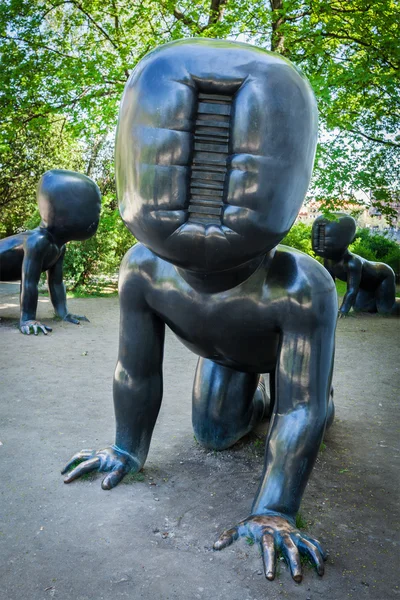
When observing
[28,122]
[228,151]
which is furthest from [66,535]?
[28,122]

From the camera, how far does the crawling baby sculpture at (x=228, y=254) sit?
179cm

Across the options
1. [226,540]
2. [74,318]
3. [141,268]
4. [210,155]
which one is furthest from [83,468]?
[74,318]

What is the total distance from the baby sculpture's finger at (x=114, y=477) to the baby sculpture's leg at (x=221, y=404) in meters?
0.54

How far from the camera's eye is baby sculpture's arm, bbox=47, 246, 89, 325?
7.47 metres

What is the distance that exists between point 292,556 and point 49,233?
18.4 ft

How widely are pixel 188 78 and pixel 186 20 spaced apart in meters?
10.3

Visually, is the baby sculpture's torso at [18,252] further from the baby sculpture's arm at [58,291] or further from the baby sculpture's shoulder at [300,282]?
the baby sculpture's shoulder at [300,282]

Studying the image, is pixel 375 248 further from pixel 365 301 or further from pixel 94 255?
pixel 94 255

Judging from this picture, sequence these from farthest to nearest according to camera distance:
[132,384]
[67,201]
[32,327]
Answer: [32,327]
[67,201]
[132,384]

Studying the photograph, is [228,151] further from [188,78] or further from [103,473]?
[103,473]

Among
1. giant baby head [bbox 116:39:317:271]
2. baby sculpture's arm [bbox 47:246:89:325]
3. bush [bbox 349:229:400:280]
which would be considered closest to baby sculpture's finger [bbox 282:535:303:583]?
giant baby head [bbox 116:39:317:271]

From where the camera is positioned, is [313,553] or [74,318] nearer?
[313,553]

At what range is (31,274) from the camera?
6863mm

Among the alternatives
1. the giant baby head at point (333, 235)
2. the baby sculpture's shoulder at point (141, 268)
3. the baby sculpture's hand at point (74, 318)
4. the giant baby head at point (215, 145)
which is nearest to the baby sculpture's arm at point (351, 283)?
the giant baby head at point (333, 235)
